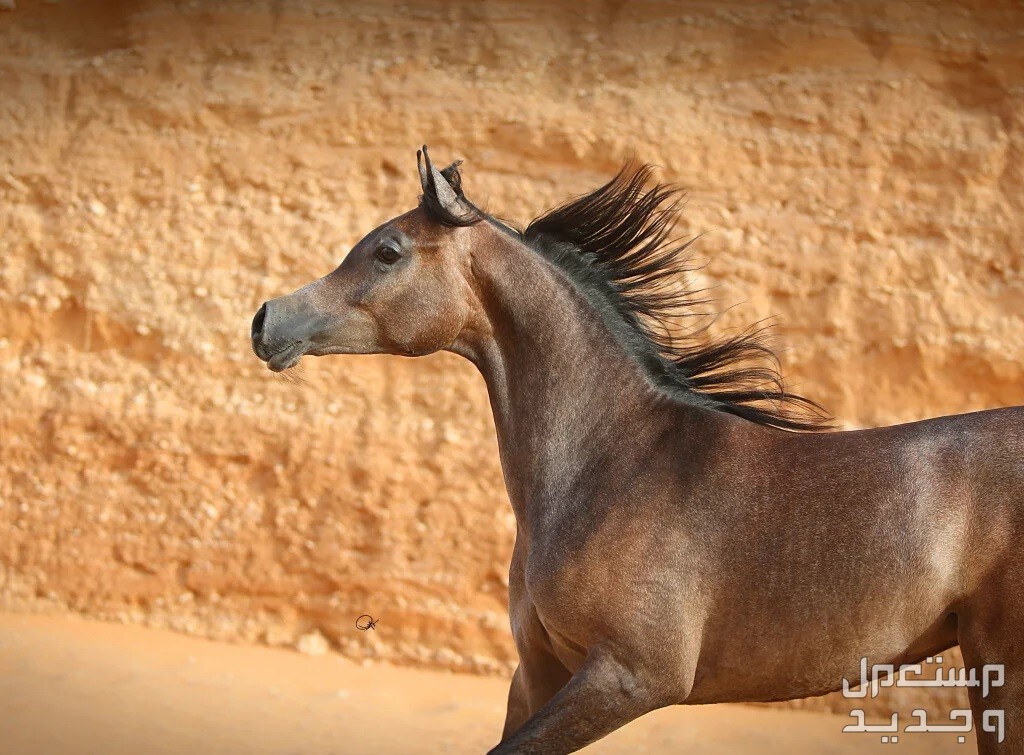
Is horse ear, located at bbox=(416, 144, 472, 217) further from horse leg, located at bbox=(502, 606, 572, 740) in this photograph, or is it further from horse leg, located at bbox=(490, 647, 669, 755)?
horse leg, located at bbox=(490, 647, 669, 755)

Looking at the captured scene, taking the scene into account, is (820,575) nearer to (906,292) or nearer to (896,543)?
(896,543)

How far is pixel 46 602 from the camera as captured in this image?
7594 millimetres

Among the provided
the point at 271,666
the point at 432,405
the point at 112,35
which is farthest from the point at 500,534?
the point at 112,35

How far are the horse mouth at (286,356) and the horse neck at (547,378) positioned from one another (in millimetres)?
550

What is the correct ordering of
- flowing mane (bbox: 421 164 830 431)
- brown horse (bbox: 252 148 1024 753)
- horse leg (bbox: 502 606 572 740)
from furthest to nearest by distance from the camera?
flowing mane (bbox: 421 164 830 431), horse leg (bbox: 502 606 572 740), brown horse (bbox: 252 148 1024 753)

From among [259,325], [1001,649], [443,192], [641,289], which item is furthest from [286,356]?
[1001,649]

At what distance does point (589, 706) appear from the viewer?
3.34 m

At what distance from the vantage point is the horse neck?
3.74 metres

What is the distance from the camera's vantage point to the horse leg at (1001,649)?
3172 mm

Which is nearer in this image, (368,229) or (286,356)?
(286,356)

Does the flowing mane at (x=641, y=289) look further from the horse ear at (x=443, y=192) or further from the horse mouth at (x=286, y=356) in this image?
the horse mouth at (x=286, y=356)

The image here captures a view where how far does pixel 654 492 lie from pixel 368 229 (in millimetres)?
4699

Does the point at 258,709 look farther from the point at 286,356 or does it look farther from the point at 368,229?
the point at 286,356

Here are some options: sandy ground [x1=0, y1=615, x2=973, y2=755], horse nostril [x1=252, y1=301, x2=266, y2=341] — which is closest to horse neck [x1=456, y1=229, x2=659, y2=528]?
horse nostril [x1=252, y1=301, x2=266, y2=341]
